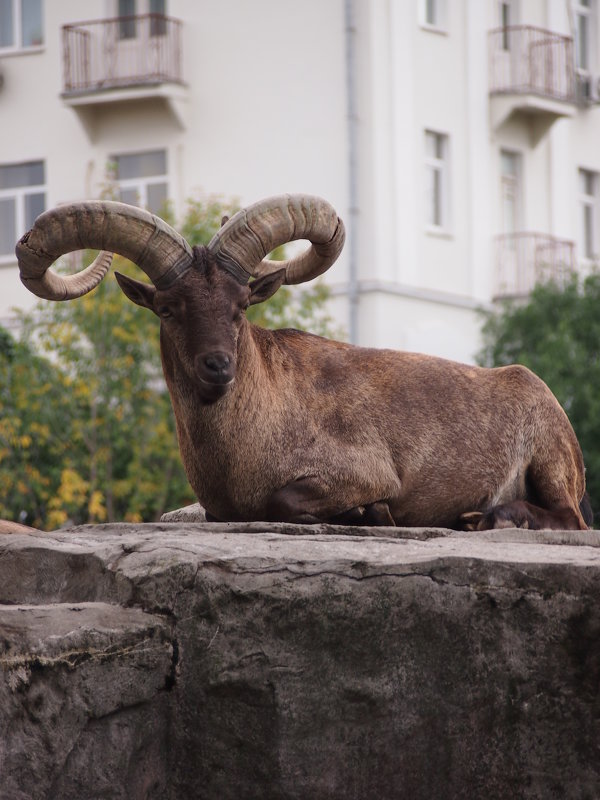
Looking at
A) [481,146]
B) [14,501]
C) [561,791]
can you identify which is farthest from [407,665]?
[481,146]

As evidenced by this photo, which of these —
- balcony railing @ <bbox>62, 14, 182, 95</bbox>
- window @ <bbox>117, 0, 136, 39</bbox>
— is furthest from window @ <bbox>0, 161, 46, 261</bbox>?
window @ <bbox>117, 0, 136, 39</bbox>

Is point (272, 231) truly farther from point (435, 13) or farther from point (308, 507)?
point (435, 13)

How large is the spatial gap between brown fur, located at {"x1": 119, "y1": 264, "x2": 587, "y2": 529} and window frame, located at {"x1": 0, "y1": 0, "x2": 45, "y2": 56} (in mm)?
28158

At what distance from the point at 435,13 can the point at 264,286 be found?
2658cm

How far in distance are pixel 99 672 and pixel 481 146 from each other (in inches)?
1150

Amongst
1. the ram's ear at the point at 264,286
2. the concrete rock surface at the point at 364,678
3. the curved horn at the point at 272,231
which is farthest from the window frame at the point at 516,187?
the concrete rock surface at the point at 364,678

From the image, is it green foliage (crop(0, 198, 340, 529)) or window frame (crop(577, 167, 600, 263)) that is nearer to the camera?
green foliage (crop(0, 198, 340, 529))

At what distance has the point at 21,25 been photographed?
1501 inches

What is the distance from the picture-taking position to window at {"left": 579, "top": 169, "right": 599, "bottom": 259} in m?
40.0

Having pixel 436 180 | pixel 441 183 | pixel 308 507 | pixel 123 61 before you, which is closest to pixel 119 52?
pixel 123 61

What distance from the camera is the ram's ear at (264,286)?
10.2 metres

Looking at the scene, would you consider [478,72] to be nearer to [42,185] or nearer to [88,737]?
[42,185]

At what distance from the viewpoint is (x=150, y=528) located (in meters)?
9.61

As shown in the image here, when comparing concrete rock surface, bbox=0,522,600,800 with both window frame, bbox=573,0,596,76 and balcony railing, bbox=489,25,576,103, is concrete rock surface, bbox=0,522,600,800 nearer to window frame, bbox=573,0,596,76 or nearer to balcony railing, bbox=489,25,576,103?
balcony railing, bbox=489,25,576,103
